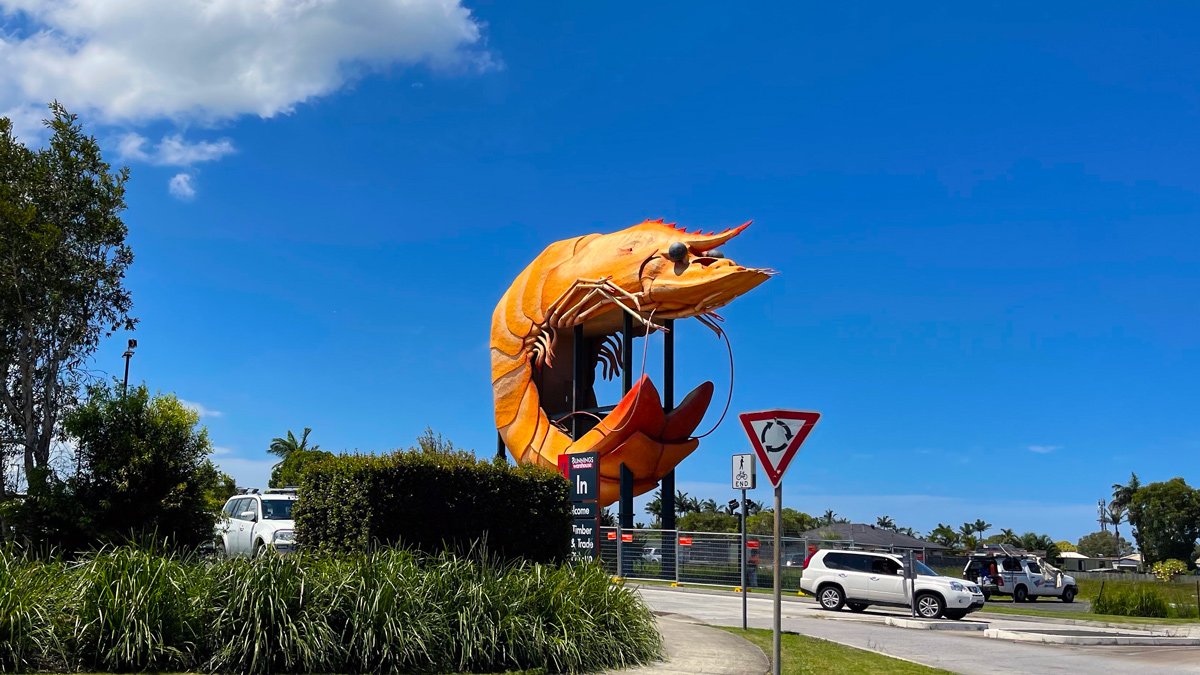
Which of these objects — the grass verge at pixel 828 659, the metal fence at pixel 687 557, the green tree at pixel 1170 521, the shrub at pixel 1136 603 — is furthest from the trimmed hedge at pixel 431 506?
the green tree at pixel 1170 521

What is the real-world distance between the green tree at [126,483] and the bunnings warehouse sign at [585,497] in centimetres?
705

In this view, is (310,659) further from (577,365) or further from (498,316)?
(498,316)

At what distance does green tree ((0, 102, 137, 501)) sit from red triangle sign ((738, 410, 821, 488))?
20487 mm

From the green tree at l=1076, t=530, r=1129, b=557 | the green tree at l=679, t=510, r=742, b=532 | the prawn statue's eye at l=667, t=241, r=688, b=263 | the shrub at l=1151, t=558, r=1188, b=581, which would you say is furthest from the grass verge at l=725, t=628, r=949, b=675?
the green tree at l=1076, t=530, r=1129, b=557

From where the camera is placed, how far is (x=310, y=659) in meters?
9.67

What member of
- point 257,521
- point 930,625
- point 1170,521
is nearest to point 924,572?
point 930,625

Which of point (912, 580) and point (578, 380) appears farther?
point (578, 380)

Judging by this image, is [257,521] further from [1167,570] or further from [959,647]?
[1167,570]

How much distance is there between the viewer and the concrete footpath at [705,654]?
11.4 m

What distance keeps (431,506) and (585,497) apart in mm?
6756

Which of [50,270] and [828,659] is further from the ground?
[50,270]

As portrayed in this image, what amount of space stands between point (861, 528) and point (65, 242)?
42367 millimetres

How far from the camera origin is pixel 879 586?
23.8m

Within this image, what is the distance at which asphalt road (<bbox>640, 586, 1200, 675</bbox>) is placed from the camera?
14625mm
